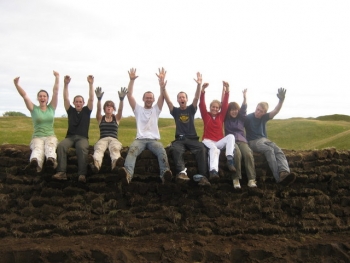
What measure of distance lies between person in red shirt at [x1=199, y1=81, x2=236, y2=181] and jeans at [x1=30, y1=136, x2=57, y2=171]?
2.94m

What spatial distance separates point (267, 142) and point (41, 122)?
4666mm

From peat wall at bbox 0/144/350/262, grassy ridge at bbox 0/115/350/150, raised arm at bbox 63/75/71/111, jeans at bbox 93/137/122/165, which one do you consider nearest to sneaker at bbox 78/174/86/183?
peat wall at bbox 0/144/350/262

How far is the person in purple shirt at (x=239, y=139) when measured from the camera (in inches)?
281

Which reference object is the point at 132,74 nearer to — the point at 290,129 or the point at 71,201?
the point at 71,201

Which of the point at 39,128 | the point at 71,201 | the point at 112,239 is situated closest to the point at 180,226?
the point at 112,239

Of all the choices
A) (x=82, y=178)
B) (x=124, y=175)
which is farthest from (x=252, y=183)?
(x=82, y=178)

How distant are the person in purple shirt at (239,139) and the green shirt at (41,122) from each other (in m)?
3.67

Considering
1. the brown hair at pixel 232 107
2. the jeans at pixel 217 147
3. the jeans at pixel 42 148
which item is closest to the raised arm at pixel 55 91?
the jeans at pixel 42 148

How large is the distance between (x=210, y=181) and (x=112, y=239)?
2154 mm

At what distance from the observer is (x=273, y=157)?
7.34 m

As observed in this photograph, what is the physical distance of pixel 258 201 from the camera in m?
7.18

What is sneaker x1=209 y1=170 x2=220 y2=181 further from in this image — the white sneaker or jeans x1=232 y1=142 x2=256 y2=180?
the white sneaker

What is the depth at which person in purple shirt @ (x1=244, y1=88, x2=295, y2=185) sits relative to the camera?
7203 millimetres

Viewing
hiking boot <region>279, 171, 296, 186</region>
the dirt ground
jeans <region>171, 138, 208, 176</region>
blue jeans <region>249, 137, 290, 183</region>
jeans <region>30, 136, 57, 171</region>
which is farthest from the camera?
blue jeans <region>249, 137, 290, 183</region>
